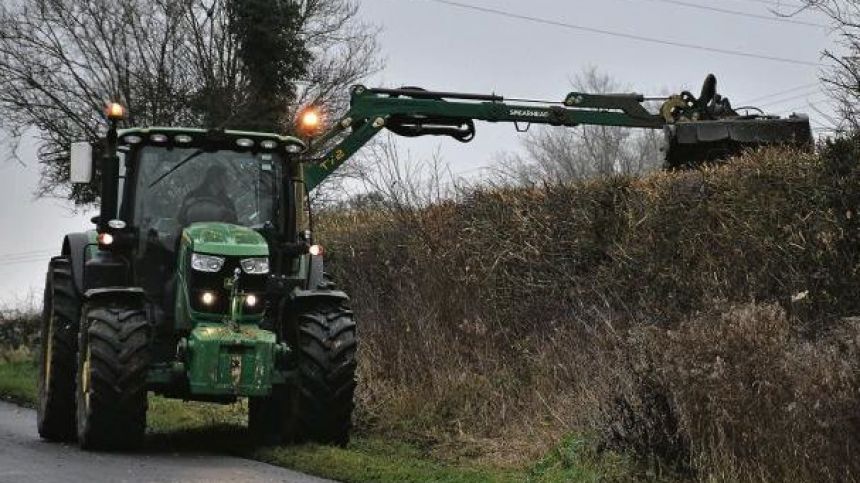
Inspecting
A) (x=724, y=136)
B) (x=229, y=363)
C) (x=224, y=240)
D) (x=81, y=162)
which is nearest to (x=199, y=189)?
(x=224, y=240)

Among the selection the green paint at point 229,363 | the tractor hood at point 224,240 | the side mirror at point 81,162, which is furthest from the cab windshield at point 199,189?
the green paint at point 229,363

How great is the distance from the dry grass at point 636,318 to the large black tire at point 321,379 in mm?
1006

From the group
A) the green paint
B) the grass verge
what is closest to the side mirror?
the green paint

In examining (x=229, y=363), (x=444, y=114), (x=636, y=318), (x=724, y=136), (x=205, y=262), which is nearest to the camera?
(x=229, y=363)

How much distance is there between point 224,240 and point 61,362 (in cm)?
222

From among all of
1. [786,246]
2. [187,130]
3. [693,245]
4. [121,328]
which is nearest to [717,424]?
[786,246]

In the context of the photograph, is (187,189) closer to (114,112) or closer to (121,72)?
(114,112)

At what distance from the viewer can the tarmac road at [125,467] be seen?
30.7 ft

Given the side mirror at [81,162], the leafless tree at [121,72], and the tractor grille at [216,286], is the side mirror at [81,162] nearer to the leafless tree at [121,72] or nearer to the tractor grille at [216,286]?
the tractor grille at [216,286]

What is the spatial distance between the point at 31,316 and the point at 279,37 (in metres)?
9.77

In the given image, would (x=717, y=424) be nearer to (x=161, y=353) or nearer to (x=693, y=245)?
(x=693, y=245)

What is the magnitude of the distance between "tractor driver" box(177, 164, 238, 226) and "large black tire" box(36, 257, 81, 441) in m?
1.44

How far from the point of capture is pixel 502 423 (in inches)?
452

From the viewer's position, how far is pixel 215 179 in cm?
1173
